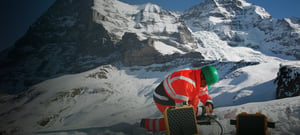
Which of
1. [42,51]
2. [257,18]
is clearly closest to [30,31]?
[42,51]

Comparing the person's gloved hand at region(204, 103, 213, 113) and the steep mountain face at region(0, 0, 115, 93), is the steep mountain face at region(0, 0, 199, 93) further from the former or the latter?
the person's gloved hand at region(204, 103, 213, 113)

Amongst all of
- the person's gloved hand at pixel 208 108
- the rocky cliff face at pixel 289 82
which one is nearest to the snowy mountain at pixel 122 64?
the person's gloved hand at pixel 208 108

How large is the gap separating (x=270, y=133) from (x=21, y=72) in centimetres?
7067

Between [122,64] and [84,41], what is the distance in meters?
28.4

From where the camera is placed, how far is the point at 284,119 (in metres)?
2.53

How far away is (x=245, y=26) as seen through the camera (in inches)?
4311

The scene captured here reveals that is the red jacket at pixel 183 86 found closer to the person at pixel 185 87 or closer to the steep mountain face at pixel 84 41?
the person at pixel 185 87

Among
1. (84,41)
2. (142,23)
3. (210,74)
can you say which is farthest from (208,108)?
(142,23)

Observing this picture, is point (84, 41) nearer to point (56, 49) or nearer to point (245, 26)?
point (56, 49)

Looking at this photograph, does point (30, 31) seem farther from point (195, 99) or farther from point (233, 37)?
point (233, 37)

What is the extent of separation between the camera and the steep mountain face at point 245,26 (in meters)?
82.8

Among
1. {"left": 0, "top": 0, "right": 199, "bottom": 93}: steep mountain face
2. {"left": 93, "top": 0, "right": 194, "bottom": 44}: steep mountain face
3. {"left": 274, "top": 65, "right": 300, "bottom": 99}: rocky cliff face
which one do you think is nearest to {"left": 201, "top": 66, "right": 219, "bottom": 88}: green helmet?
{"left": 274, "top": 65, "right": 300, "bottom": 99}: rocky cliff face

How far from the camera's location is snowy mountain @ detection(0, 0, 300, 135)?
26.8 ft

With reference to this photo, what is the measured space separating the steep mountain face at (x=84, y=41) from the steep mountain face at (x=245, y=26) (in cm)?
4217
